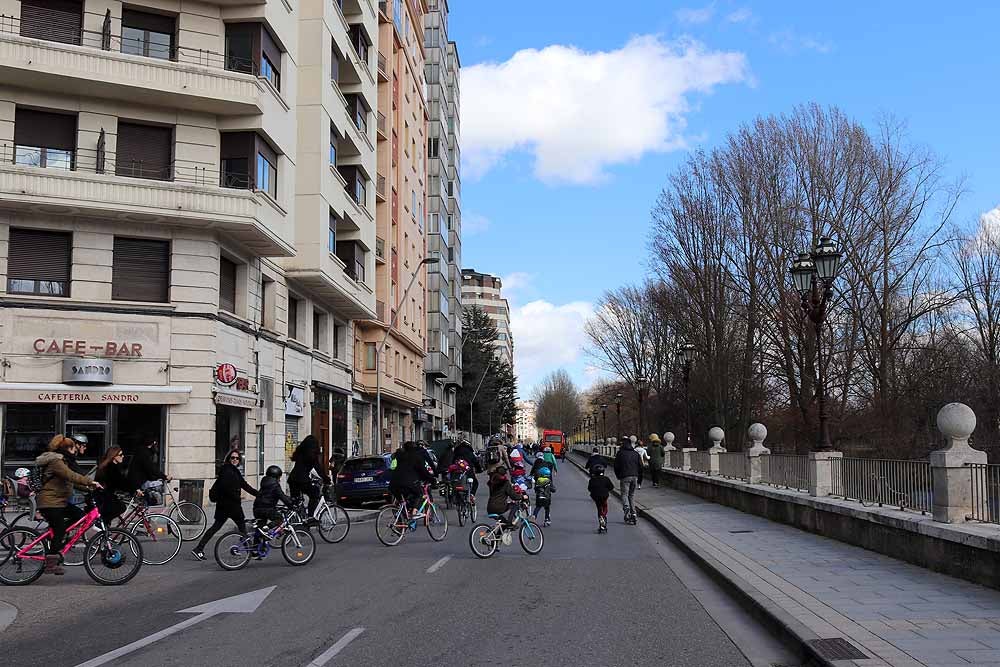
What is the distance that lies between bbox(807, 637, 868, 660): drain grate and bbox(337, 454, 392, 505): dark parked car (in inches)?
736

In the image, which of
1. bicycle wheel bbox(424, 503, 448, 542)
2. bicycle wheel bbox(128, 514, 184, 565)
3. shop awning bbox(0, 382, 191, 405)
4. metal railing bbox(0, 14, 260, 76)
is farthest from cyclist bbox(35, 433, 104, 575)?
metal railing bbox(0, 14, 260, 76)

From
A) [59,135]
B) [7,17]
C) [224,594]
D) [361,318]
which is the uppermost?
[7,17]

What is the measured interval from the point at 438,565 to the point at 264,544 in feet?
8.18

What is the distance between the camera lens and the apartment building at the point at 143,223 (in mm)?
21781

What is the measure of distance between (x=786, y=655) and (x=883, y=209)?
107ft

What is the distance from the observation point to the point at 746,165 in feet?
129

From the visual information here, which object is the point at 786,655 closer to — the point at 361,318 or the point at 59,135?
the point at 59,135

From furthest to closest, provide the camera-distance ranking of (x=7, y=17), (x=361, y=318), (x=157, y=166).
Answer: (x=361, y=318) < (x=157, y=166) < (x=7, y=17)

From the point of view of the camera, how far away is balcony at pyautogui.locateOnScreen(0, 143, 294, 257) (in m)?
21.6

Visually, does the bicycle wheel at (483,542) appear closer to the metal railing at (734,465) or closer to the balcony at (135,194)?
the metal railing at (734,465)

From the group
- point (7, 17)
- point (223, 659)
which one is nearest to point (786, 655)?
point (223, 659)

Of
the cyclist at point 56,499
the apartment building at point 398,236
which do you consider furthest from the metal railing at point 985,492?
the apartment building at point 398,236

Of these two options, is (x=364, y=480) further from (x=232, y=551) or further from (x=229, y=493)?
(x=232, y=551)

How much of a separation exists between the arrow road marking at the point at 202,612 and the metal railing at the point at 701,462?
19526mm
